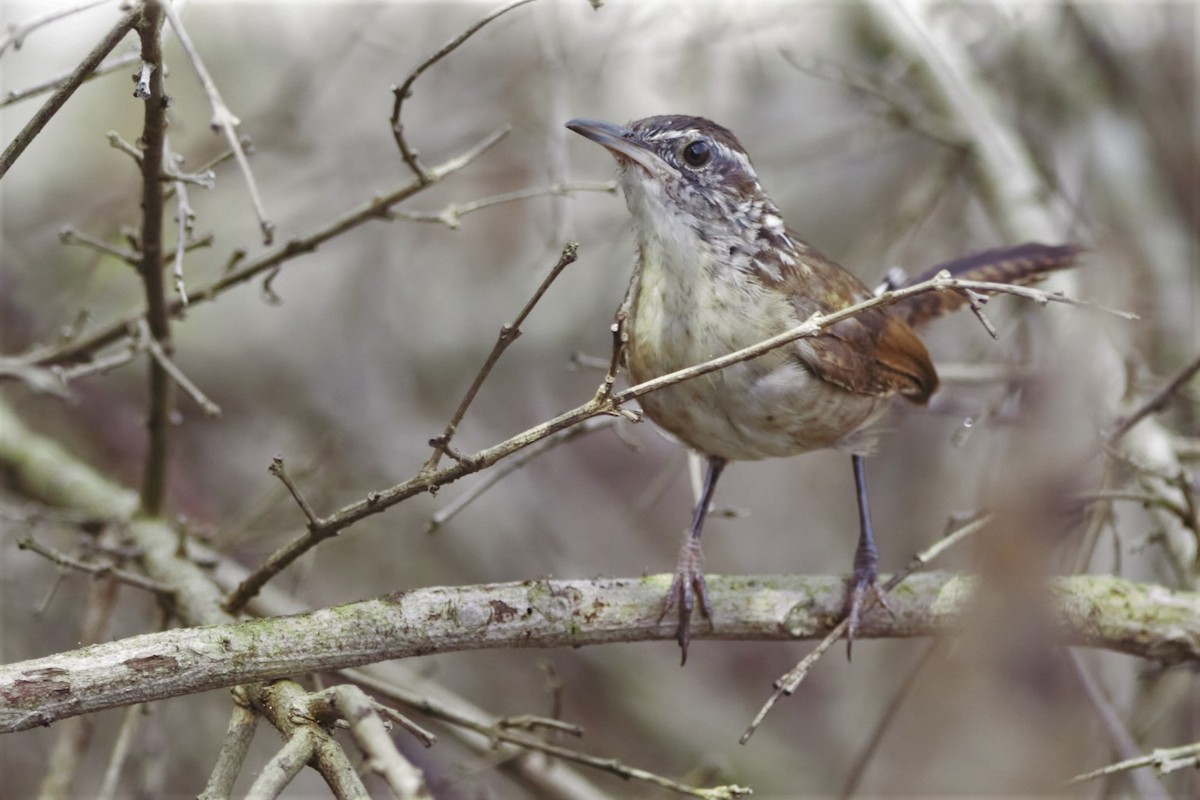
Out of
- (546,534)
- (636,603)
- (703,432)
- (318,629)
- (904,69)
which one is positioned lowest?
(318,629)

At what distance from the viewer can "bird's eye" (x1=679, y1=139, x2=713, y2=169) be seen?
3188 mm

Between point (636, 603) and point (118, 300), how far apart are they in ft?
11.3

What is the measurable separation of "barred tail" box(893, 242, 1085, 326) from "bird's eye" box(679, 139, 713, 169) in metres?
1.02

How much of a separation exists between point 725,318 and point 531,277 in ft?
Answer: 11.2

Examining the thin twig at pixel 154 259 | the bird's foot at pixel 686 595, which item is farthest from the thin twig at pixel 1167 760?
the thin twig at pixel 154 259

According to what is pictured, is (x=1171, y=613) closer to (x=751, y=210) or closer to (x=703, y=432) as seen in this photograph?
(x=703, y=432)

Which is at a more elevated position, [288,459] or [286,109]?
[286,109]

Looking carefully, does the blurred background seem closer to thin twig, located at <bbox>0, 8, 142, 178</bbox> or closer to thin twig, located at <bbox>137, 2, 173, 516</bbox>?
thin twig, located at <bbox>137, 2, 173, 516</bbox>

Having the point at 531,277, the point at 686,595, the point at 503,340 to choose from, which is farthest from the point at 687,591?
the point at 531,277

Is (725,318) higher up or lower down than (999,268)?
lower down

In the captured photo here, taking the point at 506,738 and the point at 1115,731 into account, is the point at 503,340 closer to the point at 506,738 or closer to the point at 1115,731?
the point at 506,738

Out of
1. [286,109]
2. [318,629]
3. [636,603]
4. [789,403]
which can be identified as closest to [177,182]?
[318,629]

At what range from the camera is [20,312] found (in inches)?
192

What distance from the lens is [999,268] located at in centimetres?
384
